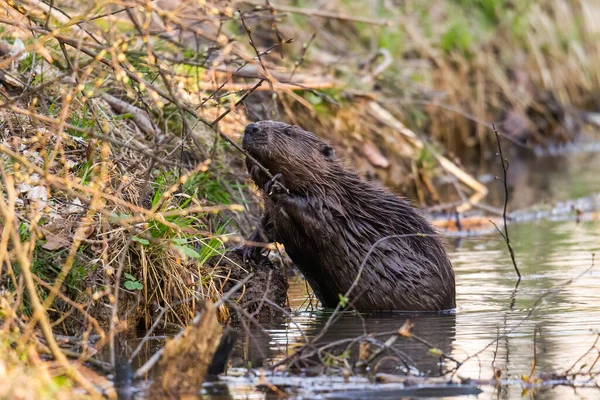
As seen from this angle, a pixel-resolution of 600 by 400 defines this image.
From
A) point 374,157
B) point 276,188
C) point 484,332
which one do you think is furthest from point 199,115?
point 374,157

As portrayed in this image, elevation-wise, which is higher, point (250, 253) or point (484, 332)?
point (250, 253)

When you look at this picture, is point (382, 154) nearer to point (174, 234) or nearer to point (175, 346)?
point (174, 234)

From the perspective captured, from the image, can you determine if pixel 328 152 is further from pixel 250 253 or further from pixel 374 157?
pixel 374 157

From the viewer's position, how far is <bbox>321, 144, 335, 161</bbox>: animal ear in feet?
17.6

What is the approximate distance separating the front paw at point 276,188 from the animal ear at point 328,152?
34cm

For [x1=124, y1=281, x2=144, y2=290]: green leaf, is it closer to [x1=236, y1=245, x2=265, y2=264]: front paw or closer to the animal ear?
[x1=236, y1=245, x2=265, y2=264]: front paw

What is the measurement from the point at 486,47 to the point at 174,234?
8.77 m

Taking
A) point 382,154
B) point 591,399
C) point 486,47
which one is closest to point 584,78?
point 486,47

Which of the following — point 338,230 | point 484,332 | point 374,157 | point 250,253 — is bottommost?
point 484,332

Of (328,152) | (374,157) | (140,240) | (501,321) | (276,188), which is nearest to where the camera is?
(140,240)

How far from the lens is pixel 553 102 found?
44.4 feet

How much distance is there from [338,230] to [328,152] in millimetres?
465

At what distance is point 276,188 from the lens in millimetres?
5109

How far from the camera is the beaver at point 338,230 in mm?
5086
